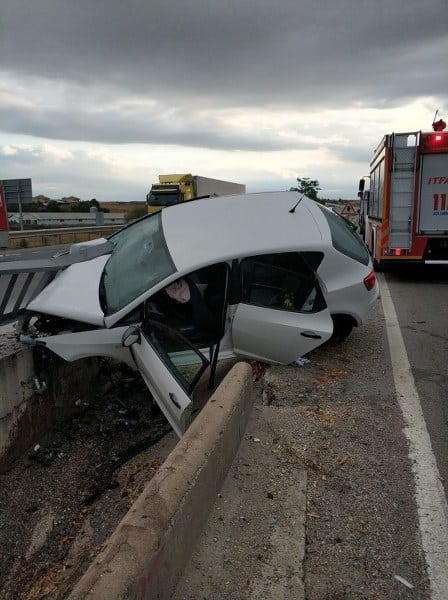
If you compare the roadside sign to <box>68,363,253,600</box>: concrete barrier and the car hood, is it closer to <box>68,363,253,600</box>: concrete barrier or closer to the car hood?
the car hood

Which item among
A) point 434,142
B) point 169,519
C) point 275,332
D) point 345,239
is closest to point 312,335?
point 275,332

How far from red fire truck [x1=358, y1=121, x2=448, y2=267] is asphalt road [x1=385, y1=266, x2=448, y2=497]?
2.55ft

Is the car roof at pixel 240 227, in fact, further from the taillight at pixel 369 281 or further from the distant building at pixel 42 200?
the distant building at pixel 42 200

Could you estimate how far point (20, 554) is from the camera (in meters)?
3.37

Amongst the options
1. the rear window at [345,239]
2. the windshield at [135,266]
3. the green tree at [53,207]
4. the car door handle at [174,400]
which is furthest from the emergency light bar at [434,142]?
the green tree at [53,207]

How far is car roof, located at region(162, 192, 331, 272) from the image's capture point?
14.5 ft

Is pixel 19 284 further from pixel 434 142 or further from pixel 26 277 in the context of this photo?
pixel 434 142

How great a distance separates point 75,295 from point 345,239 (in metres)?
3.00

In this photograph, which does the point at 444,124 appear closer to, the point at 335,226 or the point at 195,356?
the point at 335,226

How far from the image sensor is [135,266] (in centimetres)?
460

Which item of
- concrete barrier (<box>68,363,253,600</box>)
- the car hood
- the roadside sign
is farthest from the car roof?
the roadside sign

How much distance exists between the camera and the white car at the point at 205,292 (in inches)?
158

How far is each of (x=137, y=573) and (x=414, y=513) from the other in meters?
1.66

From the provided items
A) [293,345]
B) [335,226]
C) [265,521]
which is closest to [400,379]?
[293,345]
